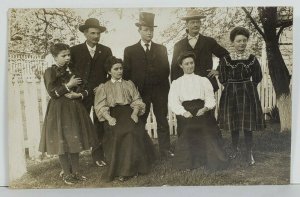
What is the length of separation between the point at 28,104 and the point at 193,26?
0.77 meters

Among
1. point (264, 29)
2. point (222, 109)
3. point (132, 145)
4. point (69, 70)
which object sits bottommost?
point (132, 145)

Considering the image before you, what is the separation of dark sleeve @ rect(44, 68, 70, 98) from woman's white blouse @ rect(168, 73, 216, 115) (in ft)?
1.45

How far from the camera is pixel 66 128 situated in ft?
6.60

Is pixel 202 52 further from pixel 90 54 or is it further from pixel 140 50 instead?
pixel 90 54

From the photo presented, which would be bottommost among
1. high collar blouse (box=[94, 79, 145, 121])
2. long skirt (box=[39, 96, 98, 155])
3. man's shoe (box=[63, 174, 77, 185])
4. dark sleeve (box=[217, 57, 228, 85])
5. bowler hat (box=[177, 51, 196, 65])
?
man's shoe (box=[63, 174, 77, 185])

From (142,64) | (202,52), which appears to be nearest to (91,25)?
(142,64)

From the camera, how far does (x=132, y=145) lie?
2027 millimetres

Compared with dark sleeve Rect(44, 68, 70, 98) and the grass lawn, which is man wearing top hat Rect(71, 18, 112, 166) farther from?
the grass lawn

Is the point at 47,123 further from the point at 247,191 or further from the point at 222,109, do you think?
the point at 247,191

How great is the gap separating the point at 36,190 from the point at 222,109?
2.81 ft

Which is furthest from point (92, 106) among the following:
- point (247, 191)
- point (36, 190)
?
point (247, 191)

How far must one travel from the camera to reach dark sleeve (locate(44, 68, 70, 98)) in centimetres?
200

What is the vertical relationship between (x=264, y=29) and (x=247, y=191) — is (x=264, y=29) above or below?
above

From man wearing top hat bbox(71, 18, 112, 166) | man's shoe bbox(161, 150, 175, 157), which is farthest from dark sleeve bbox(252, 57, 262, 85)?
man wearing top hat bbox(71, 18, 112, 166)
